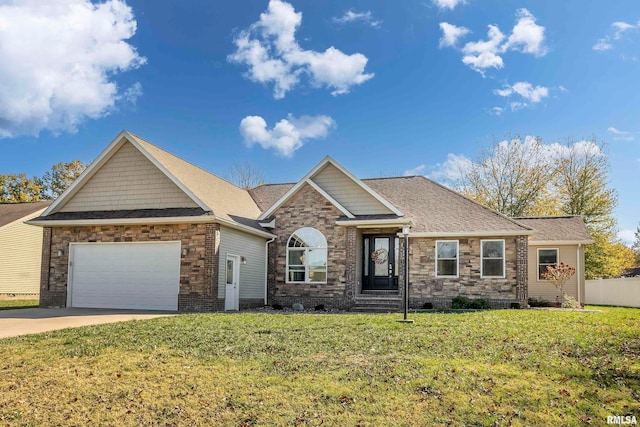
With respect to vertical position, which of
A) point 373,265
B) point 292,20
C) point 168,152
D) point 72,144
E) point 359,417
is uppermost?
point 292,20

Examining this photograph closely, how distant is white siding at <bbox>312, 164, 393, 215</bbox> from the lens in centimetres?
1930

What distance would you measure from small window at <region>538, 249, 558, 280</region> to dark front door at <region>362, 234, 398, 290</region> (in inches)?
287

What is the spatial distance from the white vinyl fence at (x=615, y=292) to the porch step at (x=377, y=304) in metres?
13.3

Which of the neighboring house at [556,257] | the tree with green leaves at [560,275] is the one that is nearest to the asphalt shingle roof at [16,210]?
the neighboring house at [556,257]

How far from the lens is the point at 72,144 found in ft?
100

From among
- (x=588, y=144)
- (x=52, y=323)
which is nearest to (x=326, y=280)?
(x=52, y=323)

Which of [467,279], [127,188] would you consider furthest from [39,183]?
[467,279]

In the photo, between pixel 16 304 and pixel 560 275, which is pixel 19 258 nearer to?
pixel 16 304

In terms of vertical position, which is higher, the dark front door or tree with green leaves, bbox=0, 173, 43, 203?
tree with green leaves, bbox=0, 173, 43, 203

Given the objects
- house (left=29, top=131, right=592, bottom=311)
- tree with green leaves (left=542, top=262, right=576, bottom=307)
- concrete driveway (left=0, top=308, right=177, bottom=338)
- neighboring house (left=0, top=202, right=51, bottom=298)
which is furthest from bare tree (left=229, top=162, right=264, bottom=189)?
concrete driveway (left=0, top=308, right=177, bottom=338)

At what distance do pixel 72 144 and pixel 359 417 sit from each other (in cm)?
2977

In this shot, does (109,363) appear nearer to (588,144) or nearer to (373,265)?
(373,265)

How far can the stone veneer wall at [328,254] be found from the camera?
738 inches

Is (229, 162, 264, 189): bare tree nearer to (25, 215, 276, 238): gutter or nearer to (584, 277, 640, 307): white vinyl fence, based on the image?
(25, 215, 276, 238): gutter
